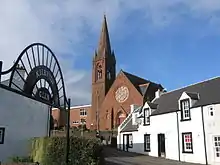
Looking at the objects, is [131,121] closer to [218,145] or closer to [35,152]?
[218,145]

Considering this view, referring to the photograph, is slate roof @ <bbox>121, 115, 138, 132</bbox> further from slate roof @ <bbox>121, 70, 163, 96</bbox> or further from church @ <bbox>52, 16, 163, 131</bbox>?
slate roof @ <bbox>121, 70, 163, 96</bbox>

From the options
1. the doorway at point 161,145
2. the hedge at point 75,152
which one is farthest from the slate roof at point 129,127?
the hedge at point 75,152

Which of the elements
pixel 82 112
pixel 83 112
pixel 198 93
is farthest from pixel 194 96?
pixel 82 112

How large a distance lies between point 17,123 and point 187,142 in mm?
16449

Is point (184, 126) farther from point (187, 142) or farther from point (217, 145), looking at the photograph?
point (217, 145)

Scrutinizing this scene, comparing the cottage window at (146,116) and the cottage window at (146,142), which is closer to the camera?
the cottage window at (146,142)

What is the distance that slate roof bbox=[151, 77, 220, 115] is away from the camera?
27.6 meters

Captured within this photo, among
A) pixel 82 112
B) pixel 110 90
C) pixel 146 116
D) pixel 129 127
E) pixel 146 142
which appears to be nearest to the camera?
pixel 146 142

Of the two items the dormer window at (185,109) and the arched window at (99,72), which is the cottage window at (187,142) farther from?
the arched window at (99,72)

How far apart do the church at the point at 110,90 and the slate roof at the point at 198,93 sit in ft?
60.6

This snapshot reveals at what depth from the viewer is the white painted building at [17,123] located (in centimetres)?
1931

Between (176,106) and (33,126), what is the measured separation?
15748 mm

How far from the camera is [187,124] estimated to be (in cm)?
2862

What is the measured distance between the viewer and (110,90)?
6938 cm
